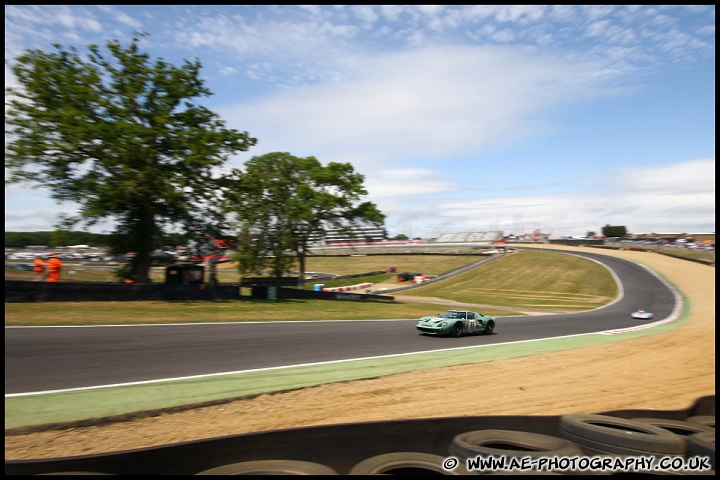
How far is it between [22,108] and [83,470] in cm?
2491

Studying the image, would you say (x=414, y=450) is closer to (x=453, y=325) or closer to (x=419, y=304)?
(x=453, y=325)

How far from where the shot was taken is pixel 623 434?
5.36m

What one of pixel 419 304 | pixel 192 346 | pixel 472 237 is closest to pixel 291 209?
pixel 419 304

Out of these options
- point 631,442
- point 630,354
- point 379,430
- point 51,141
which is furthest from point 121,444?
point 51,141

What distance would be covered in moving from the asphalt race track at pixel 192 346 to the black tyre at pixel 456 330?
0.24m

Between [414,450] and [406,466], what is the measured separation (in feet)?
2.50

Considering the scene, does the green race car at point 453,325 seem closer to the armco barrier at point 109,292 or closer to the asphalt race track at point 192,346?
the asphalt race track at point 192,346

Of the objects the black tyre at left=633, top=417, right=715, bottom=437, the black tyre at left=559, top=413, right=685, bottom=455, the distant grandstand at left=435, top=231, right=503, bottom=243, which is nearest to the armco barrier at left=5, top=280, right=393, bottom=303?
the black tyre at left=559, top=413, right=685, bottom=455

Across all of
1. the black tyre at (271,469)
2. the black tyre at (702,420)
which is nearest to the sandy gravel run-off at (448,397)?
the black tyre at (702,420)

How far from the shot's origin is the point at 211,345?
43.1ft

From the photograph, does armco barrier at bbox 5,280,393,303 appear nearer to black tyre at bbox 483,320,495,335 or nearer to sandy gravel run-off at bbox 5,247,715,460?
black tyre at bbox 483,320,495,335

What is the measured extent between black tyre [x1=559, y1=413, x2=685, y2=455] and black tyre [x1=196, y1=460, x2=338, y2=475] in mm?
3142

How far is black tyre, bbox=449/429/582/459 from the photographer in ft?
16.3

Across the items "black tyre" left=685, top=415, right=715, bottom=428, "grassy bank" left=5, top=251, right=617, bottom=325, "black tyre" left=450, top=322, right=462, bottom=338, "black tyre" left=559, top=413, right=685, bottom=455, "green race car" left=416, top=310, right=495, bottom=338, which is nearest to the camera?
"black tyre" left=559, top=413, right=685, bottom=455
